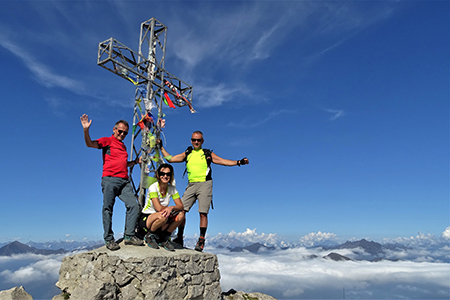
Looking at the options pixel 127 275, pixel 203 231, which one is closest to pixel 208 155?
pixel 203 231

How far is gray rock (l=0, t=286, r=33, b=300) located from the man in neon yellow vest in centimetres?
339

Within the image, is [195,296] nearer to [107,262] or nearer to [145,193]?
[107,262]

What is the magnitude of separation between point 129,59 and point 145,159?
2.75 metres

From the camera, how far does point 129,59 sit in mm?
8812

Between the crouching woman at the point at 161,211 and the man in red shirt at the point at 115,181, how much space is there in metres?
0.26

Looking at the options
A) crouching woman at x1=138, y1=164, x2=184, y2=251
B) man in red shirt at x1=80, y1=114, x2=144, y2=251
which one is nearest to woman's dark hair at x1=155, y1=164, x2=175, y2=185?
crouching woman at x1=138, y1=164, x2=184, y2=251

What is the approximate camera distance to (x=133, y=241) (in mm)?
7047

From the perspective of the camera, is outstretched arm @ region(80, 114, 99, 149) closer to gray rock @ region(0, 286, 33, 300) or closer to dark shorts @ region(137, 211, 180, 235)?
dark shorts @ region(137, 211, 180, 235)

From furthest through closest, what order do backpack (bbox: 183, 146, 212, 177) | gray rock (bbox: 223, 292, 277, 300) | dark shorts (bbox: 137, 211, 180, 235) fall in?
gray rock (bbox: 223, 292, 277, 300) < backpack (bbox: 183, 146, 212, 177) < dark shorts (bbox: 137, 211, 180, 235)

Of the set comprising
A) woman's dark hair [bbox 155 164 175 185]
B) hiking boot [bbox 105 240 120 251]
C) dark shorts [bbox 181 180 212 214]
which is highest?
woman's dark hair [bbox 155 164 175 185]

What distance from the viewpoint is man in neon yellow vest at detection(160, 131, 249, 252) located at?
26.1ft

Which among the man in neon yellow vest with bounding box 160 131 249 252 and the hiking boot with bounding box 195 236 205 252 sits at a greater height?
the man in neon yellow vest with bounding box 160 131 249 252

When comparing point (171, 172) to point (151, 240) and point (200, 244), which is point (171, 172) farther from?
point (200, 244)

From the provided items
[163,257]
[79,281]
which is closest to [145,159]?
[163,257]
